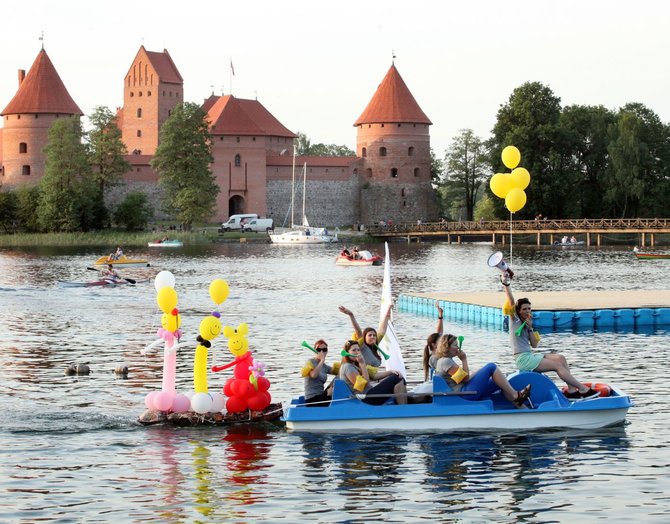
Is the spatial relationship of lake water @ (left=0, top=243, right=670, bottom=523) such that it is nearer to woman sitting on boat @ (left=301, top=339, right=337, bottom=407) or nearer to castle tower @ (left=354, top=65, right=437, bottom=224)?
woman sitting on boat @ (left=301, top=339, right=337, bottom=407)

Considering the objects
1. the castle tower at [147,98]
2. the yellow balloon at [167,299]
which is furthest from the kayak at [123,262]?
the castle tower at [147,98]

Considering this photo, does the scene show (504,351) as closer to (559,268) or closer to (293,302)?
(293,302)

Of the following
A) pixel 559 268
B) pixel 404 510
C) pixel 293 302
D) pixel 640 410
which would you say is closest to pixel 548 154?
pixel 559 268

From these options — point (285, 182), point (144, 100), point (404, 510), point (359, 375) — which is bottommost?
point (404, 510)

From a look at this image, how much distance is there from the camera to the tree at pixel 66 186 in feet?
248

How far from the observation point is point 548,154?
251 feet

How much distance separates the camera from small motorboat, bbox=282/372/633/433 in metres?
14.2

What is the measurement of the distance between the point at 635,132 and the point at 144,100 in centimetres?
3754

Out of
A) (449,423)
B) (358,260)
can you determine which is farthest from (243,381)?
(358,260)

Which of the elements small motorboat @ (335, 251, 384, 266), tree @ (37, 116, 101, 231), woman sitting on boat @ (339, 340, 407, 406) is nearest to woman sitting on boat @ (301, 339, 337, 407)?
woman sitting on boat @ (339, 340, 407, 406)

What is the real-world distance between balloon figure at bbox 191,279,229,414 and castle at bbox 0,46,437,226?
243 ft

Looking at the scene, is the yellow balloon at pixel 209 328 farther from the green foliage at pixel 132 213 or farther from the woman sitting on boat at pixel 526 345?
the green foliage at pixel 132 213

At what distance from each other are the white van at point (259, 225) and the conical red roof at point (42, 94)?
1490cm

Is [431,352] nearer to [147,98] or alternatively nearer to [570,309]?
[570,309]
